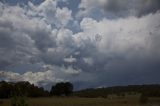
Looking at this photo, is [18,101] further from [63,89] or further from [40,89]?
[63,89]

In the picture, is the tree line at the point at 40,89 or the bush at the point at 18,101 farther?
Result: the tree line at the point at 40,89

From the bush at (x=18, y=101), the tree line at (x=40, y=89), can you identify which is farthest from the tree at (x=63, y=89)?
the bush at (x=18, y=101)

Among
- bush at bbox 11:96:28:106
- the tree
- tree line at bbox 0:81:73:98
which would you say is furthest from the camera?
the tree

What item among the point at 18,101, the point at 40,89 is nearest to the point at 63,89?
the point at 40,89

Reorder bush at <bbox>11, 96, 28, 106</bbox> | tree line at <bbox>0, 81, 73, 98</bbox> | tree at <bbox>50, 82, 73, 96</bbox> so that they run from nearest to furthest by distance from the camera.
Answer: bush at <bbox>11, 96, 28, 106</bbox> → tree line at <bbox>0, 81, 73, 98</bbox> → tree at <bbox>50, 82, 73, 96</bbox>

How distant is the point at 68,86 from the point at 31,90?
1844cm

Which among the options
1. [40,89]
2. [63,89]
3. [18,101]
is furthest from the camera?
[63,89]

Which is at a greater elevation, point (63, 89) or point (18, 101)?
point (63, 89)

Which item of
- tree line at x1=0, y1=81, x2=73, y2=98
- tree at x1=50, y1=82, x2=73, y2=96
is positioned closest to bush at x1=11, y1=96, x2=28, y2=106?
tree line at x1=0, y1=81, x2=73, y2=98

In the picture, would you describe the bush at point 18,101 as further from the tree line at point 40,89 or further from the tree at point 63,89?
the tree at point 63,89

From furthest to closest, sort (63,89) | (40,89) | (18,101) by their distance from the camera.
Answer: (63,89), (40,89), (18,101)

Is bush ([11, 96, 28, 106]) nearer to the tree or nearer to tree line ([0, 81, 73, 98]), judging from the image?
tree line ([0, 81, 73, 98])

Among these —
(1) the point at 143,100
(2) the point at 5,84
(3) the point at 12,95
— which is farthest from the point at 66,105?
(3) the point at 12,95

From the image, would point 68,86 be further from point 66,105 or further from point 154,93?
→ point 66,105
